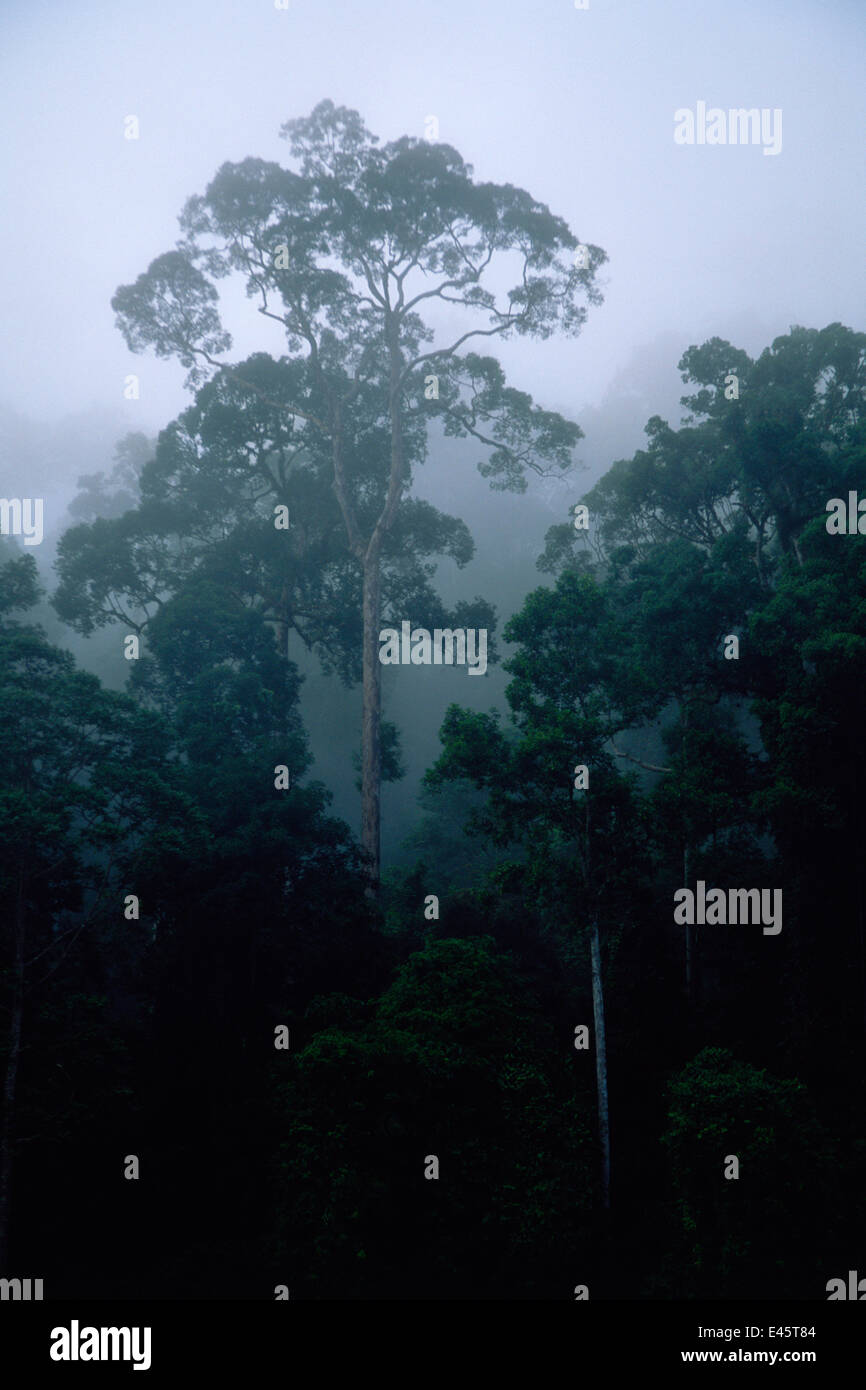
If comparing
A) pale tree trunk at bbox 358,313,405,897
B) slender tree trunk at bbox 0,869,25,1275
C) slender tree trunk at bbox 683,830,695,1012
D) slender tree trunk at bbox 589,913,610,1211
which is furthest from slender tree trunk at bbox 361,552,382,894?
slender tree trunk at bbox 0,869,25,1275

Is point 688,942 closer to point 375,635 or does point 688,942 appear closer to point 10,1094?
point 375,635

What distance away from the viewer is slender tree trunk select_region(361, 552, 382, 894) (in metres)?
22.6

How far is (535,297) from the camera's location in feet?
83.7

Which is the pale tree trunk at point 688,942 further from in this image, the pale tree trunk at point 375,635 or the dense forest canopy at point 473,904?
the pale tree trunk at point 375,635

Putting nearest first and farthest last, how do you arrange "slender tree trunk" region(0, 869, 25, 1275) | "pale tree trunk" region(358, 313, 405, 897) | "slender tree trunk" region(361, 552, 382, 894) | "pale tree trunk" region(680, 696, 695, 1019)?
1. "slender tree trunk" region(0, 869, 25, 1275)
2. "pale tree trunk" region(680, 696, 695, 1019)
3. "slender tree trunk" region(361, 552, 382, 894)
4. "pale tree trunk" region(358, 313, 405, 897)

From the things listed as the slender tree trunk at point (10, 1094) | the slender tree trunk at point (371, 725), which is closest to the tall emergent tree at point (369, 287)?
the slender tree trunk at point (371, 725)

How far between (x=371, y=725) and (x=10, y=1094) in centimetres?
1340

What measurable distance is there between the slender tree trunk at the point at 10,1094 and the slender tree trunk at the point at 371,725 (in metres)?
9.59

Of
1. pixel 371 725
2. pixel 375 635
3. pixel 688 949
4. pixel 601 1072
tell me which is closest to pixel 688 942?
pixel 688 949

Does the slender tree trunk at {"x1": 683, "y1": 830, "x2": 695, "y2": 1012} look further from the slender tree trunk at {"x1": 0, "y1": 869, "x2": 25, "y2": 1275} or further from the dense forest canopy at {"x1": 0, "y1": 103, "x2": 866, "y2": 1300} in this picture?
the slender tree trunk at {"x1": 0, "y1": 869, "x2": 25, "y2": 1275}

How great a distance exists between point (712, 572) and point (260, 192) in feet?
59.3

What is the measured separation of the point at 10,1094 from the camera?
12.0 m

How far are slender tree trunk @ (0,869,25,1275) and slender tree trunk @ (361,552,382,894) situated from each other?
959 centimetres

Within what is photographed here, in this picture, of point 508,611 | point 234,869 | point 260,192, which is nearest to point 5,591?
point 234,869
